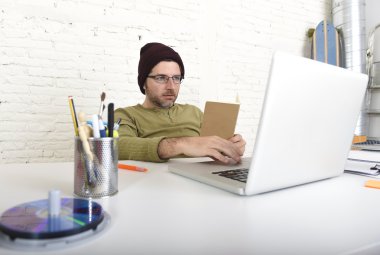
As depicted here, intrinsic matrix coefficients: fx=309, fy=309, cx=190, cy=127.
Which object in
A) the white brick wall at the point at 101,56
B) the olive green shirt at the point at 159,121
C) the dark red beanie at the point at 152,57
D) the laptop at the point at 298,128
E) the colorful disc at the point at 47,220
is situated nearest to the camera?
the colorful disc at the point at 47,220

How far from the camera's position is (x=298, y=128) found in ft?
2.01

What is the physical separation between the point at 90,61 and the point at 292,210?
180cm

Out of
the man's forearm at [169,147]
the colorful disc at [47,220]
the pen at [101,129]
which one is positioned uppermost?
the pen at [101,129]

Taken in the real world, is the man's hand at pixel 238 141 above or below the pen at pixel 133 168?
above

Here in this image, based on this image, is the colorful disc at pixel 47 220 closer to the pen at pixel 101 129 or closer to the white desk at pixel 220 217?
the white desk at pixel 220 217

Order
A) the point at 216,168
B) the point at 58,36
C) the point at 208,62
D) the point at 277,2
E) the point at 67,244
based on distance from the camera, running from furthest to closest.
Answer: the point at 277,2
the point at 208,62
the point at 58,36
the point at 216,168
the point at 67,244

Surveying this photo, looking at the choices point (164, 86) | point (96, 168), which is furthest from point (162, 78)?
point (96, 168)

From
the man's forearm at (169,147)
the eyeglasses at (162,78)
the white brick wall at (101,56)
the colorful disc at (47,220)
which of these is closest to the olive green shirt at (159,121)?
the eyeglasses at (162,78)

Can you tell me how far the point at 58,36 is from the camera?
1.92 meters

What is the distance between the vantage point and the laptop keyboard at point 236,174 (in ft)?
2.28

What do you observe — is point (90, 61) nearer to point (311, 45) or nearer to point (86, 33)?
point (86, 33)

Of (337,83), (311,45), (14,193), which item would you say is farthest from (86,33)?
(311,45)

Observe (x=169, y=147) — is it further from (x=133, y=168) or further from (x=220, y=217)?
(x=220, y=217)

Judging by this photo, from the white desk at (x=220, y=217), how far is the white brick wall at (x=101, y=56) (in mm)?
1247
